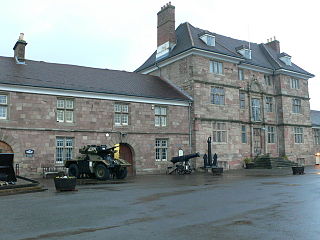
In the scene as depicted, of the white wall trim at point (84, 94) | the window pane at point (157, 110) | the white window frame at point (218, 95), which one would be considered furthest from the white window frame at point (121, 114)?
the white window frame at point (218, 95)

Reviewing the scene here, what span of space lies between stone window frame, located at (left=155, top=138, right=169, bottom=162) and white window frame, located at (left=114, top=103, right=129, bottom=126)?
2973 millimetres

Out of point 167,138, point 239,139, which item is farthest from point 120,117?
point 239,139

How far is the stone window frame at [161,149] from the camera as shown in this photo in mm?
26969

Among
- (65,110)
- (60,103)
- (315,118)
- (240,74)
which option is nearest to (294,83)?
(240,74)

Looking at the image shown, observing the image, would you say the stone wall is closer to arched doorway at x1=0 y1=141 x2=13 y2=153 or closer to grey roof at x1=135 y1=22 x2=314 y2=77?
arched doorway at x1=0 y1=141 x2=13 y2=153

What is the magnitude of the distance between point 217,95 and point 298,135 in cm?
1213

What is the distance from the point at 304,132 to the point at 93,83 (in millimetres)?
23631

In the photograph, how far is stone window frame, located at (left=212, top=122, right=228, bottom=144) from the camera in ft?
96.5

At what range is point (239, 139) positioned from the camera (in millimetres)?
31156

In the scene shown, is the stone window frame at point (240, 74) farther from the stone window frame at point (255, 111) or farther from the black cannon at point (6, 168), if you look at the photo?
the black cannon at point (6, 168)

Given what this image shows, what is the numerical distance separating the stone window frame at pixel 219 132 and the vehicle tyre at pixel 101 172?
1281 centimetres

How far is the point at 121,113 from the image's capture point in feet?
83.8

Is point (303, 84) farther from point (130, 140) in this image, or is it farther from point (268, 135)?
point (130, 140)

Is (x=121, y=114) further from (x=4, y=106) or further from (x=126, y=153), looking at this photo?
(x=4, y=106)
